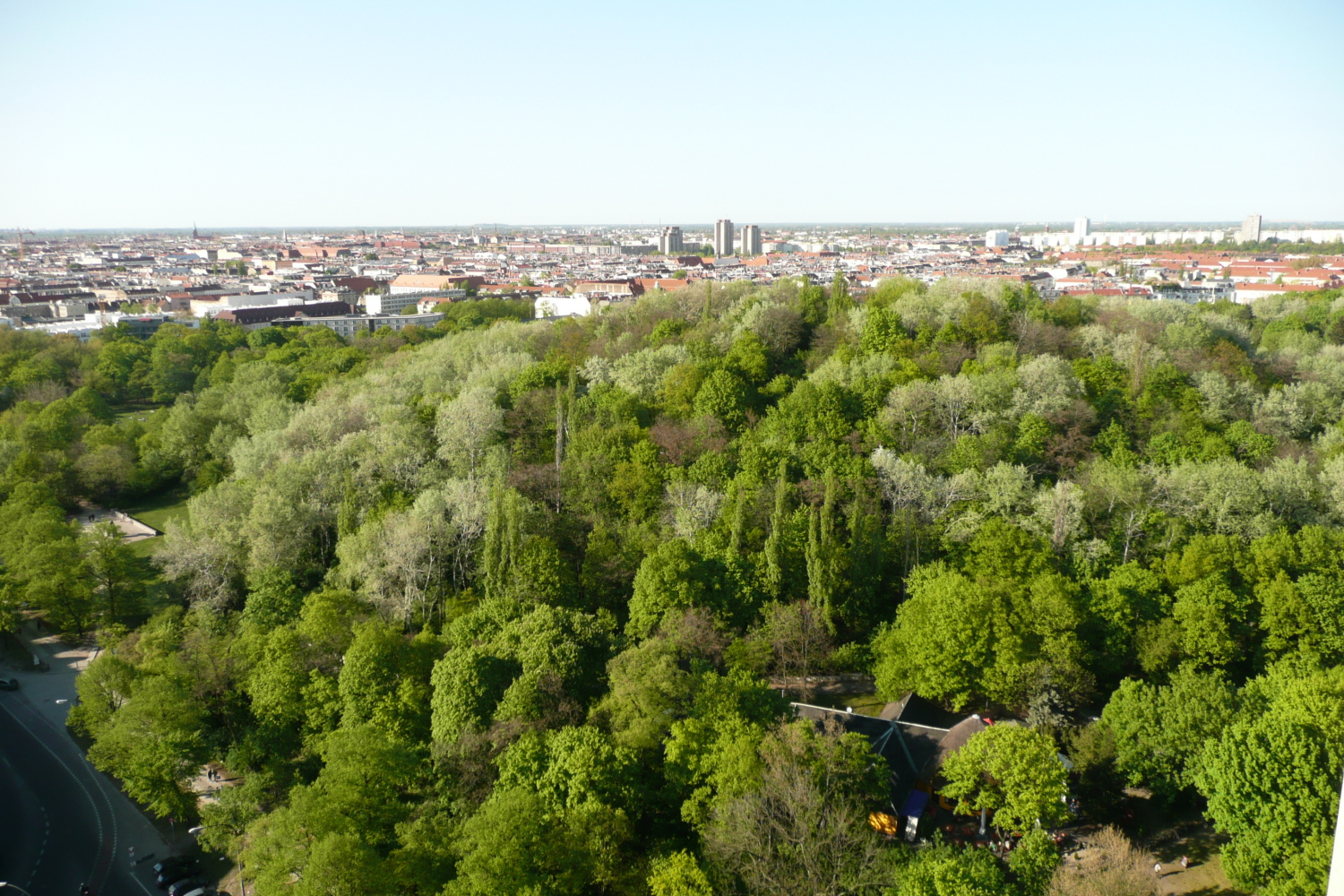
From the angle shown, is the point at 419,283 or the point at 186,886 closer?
the point at 186,886

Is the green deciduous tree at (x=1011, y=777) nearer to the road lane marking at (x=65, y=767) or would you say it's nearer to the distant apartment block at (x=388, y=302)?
the road lane marking at (x=65, y=767)

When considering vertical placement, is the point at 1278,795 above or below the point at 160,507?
above

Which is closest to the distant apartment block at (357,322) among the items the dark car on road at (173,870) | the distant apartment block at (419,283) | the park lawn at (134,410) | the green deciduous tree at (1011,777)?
the park lawn at (134,410)

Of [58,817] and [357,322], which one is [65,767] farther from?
[357,322]

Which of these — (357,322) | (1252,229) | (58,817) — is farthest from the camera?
(1252,229)

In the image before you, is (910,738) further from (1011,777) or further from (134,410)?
(134,410)

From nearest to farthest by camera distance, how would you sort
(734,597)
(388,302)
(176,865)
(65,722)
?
(176,865) → (734,597) → (65,722) → (388,302)

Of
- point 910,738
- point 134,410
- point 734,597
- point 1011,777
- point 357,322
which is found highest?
point 357,322

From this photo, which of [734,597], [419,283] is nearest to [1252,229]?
[419,283]
